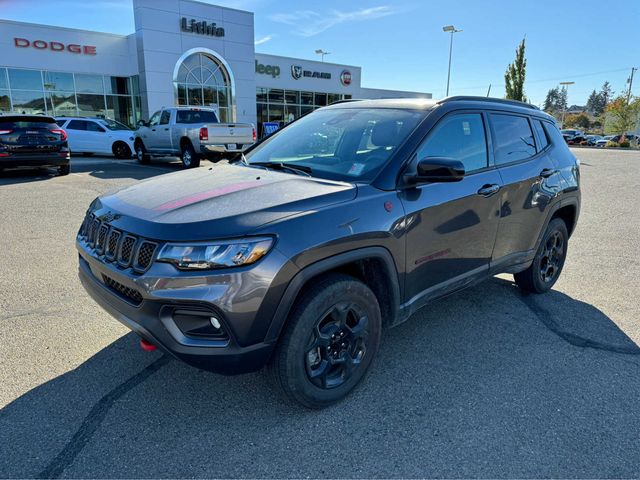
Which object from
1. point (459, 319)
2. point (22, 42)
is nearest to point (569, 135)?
point (22, 42)

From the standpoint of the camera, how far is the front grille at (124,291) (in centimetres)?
237

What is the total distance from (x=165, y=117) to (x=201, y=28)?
39.7ft

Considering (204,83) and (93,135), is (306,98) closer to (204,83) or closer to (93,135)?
(204,83)

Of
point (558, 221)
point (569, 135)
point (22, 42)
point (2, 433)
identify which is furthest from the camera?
point (569, 135)

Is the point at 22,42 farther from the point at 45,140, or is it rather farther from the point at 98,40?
the point at 45,140

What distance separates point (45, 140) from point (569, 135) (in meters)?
57.1

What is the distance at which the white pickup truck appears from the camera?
1381cm

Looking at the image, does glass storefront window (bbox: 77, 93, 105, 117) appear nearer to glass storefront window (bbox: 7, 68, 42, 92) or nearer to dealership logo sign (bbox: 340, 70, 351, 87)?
glass storefront window (bbox: 7, 68, 42, 92)

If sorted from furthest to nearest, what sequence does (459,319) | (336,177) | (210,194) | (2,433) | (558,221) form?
(558,221), (459,319), (336,177), (210,194), (2,433)

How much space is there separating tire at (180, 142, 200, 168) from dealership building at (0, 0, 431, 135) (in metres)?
10.8

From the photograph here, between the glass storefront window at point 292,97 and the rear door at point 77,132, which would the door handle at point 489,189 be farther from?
the glass storefront window at point 292,97

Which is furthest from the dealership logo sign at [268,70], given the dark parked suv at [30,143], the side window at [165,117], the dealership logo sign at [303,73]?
the dark parked suv at [30,143]

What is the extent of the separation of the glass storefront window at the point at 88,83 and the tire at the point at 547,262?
24222 millimetres

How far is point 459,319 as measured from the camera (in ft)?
12.9
